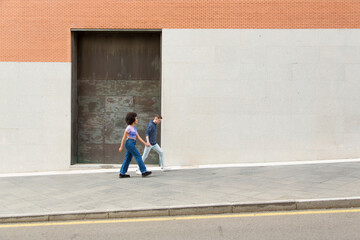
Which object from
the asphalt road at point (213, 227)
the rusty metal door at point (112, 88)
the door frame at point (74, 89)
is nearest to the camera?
the asphalt road at point (213, 227)

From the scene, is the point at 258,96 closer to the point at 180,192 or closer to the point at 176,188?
the point at 176,188

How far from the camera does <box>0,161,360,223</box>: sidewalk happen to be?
233 inches

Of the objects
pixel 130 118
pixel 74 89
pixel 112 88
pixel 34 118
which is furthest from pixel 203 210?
pixel 34 118

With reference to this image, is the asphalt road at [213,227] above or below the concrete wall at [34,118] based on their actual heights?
below

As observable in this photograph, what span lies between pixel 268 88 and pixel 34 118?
7.87 m

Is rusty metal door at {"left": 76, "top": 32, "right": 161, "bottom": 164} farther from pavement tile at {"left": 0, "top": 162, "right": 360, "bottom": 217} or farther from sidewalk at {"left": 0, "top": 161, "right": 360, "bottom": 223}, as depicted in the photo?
pavement tile at {"left": 0, "top": 162, "right": 360, "bottom": 217}

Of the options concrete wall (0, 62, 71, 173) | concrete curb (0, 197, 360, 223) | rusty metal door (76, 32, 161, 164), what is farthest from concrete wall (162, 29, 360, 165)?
concrete curb (0, 197, 360, 223)

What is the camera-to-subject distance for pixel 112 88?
1191cm

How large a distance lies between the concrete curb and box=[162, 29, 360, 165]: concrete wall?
5.30m

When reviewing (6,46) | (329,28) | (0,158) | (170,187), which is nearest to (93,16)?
(6,46)

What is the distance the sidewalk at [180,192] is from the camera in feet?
19.4

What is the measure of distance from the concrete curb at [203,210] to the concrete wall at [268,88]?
5.30 meters

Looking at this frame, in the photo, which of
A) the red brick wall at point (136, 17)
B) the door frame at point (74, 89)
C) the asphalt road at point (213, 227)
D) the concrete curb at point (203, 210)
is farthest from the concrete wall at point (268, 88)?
the asphalt road at point (213, 227)

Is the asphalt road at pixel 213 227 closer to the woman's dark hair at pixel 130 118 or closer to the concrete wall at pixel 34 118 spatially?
the woman's dark hair at pixel 130 118
